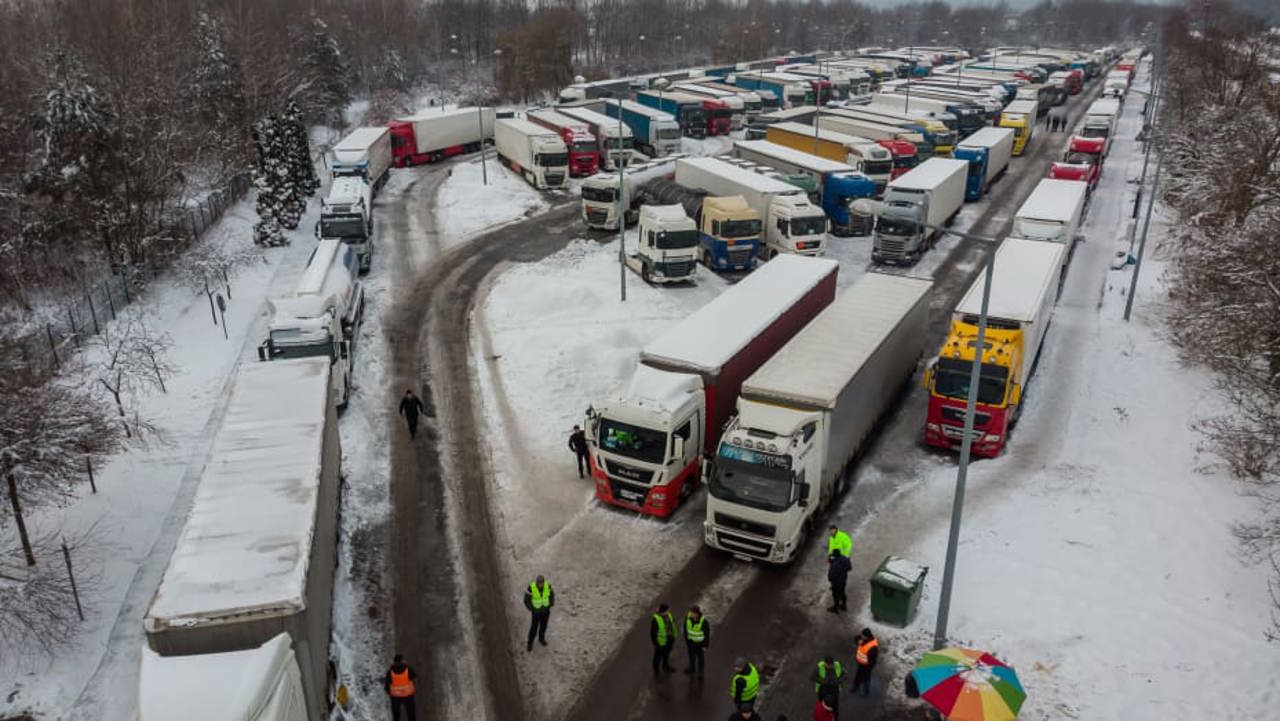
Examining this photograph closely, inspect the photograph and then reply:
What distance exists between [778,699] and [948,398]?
9.29 m

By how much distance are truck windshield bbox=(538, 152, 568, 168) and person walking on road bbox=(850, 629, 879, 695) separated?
1423 inches

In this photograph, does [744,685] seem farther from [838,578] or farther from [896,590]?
[896,590]

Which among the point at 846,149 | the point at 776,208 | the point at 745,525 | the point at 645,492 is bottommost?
the point at 645,492

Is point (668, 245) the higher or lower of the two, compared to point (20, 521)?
higher

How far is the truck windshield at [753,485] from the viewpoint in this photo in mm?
15227

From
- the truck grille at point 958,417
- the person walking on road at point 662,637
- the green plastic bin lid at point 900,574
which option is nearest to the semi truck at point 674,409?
the truck grille at point 958,417

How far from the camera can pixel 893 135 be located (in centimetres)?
4762

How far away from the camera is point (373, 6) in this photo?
108312 millimetres

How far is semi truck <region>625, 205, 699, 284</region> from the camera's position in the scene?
30.5 metres

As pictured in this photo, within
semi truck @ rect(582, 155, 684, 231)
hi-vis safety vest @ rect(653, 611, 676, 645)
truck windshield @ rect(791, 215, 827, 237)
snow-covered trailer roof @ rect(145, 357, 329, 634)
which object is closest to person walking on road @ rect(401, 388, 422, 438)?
snow-covered trailer roof @ rect(145, 357, 329, 634)

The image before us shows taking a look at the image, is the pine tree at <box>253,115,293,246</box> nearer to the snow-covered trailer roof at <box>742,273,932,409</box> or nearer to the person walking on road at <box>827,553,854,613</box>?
the snow-covered trailer roof at <box>742,273,932,409</box>

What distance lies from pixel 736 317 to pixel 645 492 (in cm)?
534

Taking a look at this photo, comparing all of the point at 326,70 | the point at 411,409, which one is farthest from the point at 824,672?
the point at 326,70

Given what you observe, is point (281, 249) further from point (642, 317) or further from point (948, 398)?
point (948, 398)
